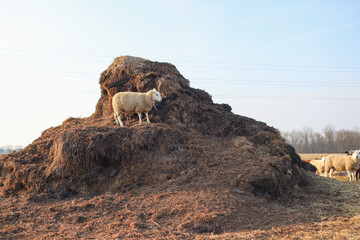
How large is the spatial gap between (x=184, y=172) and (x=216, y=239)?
4.16 m

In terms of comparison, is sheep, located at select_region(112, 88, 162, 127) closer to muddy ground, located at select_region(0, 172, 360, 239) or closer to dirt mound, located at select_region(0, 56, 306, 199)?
dirt mound, located at select_region(0, 56, 306, 199)

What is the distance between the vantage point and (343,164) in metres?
19.4

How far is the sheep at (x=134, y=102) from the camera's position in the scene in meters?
12.5

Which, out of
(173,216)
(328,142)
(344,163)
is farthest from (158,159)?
(328,142)

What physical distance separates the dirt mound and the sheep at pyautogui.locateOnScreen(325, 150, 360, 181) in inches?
313

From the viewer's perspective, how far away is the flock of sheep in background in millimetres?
18453

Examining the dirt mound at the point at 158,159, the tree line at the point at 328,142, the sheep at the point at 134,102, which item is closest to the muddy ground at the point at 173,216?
the dirt mound at the point at 158,159

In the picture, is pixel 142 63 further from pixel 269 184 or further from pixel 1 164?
pixel 269 184

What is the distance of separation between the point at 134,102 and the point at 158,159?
3061 millimetres

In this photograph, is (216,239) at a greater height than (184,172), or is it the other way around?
(184,172)

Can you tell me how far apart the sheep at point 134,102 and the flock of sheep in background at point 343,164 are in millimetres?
13319

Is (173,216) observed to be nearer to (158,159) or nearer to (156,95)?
(158,159)

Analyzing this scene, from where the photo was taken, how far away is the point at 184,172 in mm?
10055

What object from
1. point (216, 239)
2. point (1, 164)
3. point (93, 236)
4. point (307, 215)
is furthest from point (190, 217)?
point (1, 164)
